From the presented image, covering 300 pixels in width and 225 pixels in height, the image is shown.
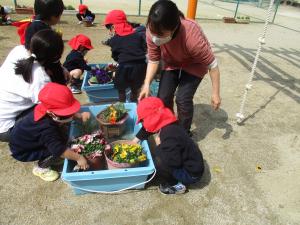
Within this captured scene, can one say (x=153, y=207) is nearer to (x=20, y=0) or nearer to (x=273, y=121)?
(x=273, y=121)

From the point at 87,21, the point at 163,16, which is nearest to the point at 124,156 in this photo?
the point at 163,16

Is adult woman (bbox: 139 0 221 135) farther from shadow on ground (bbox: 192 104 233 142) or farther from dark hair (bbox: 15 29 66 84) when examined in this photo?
dark hair (bbox: 15 29 66 84)

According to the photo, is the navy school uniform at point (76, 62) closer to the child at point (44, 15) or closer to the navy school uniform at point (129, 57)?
the navy school uniform at point (129, 57)

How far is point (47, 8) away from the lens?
2820mm

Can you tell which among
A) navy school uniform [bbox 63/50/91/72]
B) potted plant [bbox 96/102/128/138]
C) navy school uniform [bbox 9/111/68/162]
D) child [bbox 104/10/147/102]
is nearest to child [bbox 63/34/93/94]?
navy school uniform [bbox 63/50/91/72]

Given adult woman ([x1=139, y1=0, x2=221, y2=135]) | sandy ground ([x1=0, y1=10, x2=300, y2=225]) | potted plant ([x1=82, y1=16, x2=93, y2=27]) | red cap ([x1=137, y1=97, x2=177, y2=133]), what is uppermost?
adult woman ([x1=139, y1=0, x2=221, y2=135])

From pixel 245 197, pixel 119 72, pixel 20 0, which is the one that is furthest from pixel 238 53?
pixel 20 0

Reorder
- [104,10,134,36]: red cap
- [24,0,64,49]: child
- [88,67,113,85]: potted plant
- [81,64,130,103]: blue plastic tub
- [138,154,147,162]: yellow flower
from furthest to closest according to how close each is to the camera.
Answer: [88,67,113,85]: potted plant
[81,64,130,103]: blue plastic tub
[104,10,134,36]: red cap
[24,0,64,49]: child
[138,154,147,162]: yellow flower

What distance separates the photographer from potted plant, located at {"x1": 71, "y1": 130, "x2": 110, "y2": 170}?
245 cm

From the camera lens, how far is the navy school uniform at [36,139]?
2240 millimetres

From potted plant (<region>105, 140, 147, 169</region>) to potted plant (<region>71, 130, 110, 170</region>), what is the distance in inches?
3.0

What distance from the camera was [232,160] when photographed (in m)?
2.93

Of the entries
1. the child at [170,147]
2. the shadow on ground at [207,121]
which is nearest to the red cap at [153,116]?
the child at [170,147]

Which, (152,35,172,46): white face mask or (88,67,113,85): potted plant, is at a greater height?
(152,35,172,46): white face mask
